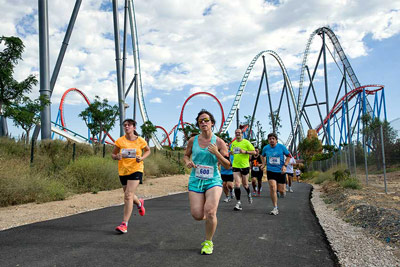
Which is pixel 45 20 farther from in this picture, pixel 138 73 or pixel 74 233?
pixel 138 73

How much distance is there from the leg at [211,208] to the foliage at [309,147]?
132ft

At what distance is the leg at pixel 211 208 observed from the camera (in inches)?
157

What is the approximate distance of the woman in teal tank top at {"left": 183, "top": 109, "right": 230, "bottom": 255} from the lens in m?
4.04

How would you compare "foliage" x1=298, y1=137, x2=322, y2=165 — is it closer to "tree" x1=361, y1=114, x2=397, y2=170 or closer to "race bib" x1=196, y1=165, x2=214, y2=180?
"tree" x1=361, y1=114, x2=397, y2=170

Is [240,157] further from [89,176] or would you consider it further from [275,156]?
[89,176]

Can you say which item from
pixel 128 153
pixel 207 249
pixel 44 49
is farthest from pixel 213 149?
A: pixel 44 49

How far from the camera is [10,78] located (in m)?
10.6

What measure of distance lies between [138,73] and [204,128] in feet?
98.6

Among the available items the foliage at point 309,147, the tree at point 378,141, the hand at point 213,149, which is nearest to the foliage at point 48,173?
the hand at point 213,149

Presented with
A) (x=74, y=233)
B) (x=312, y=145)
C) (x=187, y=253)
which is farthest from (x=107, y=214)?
(x=312, y=145)

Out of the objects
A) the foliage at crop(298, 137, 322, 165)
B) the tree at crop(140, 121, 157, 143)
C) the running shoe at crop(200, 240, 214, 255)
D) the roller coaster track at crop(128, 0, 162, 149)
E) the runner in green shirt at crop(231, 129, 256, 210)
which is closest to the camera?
the running shoe at crop(200, 240, 214, 255)

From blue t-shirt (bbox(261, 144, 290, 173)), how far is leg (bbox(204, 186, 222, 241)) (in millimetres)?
3766

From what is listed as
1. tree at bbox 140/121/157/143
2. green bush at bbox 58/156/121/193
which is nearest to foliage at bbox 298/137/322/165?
tree at bbox 140/121/157/143

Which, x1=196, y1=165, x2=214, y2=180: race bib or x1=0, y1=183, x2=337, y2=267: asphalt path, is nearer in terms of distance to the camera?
x1=0, y1=183, x2=337, y2=267: asphalt path
